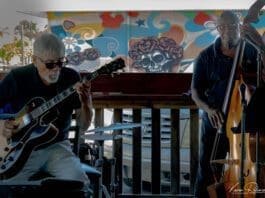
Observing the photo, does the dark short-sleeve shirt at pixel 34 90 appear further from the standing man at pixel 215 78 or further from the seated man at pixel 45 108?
the standing man at pixel 215 78

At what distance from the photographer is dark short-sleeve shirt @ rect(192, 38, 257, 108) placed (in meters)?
2.69

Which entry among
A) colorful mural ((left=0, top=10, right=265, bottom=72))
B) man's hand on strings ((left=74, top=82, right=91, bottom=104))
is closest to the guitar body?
man's hand on strings ((left=74, top=82, right=91, bottom=104))

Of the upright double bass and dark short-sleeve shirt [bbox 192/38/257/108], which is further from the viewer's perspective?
dark short-sleeve shirt [bbox 192/38/257/108]

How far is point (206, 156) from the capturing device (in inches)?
114

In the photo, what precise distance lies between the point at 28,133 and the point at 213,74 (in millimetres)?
1013

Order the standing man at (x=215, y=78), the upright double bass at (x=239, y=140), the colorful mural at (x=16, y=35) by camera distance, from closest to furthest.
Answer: the upright double bass at (x=239, y=140) < the standing man at (x=215, y=78) < the colorful mural at (x=16, y=35)

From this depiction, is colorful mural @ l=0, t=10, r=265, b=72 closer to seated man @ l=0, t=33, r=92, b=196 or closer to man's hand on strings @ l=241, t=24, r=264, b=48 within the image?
seated man @ l=0, t=33, r=92, b=196

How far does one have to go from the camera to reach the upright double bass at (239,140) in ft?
7.77

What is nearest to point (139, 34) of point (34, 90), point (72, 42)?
point (72, 42)

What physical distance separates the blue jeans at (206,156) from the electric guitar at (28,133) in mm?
584

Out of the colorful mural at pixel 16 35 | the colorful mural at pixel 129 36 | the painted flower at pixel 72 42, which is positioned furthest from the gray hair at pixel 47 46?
the painted flower at pixel 72 42

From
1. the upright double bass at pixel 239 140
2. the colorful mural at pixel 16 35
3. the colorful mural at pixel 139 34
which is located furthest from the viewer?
the colorful mural at pixel 139 34

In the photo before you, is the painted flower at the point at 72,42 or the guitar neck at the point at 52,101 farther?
the painted flower at the point at 72,42

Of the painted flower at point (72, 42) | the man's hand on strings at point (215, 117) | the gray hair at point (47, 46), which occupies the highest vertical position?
the painted flower at point (72, 42)
